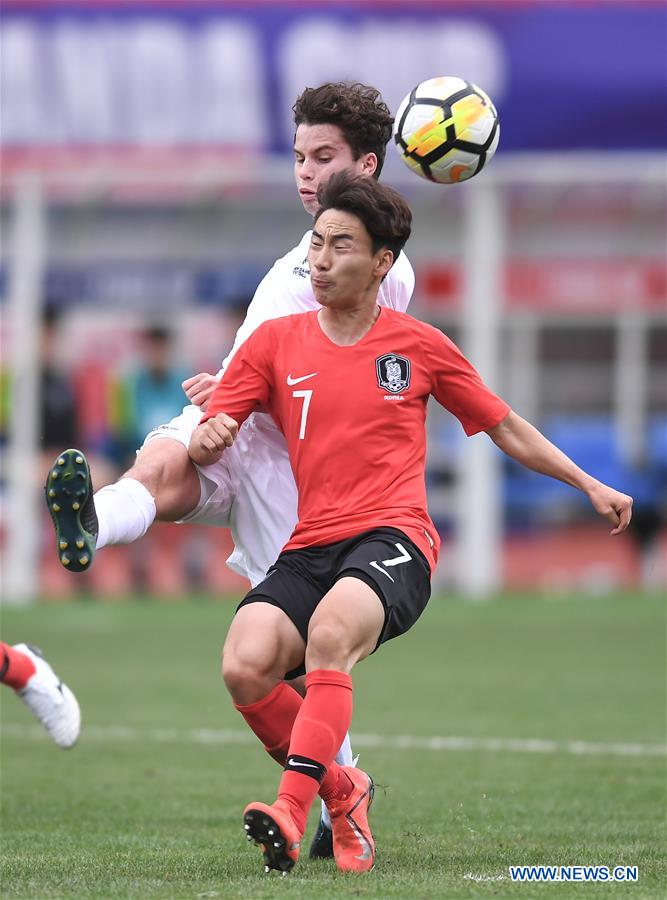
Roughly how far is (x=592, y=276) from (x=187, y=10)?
574 cm

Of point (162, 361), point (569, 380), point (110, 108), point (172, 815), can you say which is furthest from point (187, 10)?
point (172, 815)

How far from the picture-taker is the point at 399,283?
5.91 meters

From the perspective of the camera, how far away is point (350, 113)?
582 centimetres

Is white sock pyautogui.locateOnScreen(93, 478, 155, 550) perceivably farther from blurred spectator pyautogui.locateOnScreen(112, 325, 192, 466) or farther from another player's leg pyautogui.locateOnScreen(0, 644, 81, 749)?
blurred spectator pyautogui.locateOnScreen(112, 325, 192, 466)

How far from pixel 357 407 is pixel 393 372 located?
165 millimetres

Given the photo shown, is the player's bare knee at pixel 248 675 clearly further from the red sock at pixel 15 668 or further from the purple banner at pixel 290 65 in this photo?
the purple banner at pixel 290 65

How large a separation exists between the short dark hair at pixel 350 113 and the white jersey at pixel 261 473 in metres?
0.44

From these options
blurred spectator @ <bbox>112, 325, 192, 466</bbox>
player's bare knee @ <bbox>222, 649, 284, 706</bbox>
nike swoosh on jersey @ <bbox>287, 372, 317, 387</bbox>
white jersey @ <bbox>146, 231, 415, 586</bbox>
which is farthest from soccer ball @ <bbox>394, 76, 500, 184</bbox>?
blurred spectator @ <bbox>112, 325, 192, 466</bbox>

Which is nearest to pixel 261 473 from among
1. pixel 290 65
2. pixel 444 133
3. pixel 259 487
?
pixel 259 487

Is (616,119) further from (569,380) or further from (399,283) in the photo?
(399,283)

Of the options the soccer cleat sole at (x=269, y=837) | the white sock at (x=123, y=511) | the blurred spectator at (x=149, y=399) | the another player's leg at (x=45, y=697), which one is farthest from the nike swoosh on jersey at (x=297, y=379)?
the blurred spectator at (x=149, y=399)

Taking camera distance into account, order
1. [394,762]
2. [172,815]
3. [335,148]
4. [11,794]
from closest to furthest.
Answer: [335,148] < [172,815] < [11,794] < [394,762]

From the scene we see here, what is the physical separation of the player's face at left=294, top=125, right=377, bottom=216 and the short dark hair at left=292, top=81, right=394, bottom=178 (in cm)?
2

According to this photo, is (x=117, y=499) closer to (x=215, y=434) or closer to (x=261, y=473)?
(x=215, y=434)
